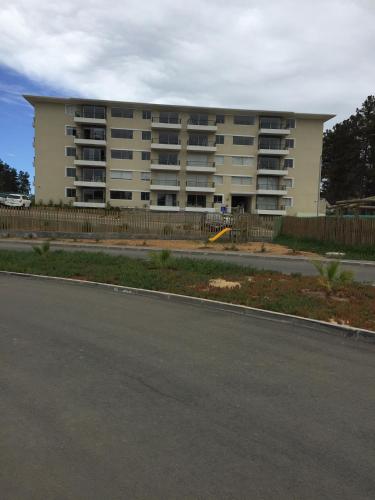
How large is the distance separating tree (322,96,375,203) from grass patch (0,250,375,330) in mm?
67608

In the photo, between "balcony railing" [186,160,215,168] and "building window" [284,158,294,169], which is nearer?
"balcony railing" [186,160,215,168]

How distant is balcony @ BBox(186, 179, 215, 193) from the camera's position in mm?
60688

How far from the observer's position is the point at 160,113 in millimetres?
61344

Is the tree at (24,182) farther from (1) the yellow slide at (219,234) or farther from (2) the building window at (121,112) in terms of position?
(1) the yellow slide at (219,234)

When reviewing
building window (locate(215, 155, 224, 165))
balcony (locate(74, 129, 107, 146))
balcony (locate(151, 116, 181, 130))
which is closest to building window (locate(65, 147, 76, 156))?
balcony (locate(74, 129, 107, 146))

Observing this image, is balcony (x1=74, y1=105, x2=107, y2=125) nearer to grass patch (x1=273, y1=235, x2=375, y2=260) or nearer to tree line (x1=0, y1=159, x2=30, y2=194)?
grass patch (x1=273, y1=235, x2=375, y2=260)

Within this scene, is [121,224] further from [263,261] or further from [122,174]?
[122,174]

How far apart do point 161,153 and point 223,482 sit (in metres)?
60.9

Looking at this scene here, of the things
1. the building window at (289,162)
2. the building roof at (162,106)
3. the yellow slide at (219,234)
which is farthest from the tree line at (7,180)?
the yellow slide at (219,234)

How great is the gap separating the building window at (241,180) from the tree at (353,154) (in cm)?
2327

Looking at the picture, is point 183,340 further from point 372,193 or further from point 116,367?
point 372,193

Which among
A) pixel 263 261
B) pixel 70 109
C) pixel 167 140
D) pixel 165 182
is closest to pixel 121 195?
pixel 165 182

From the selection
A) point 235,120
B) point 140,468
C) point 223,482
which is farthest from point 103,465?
point 235,120

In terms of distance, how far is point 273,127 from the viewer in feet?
202
